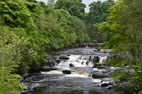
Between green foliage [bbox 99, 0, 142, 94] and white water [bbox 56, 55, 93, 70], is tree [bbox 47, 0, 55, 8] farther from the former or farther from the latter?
green foliage [bbox 99, 0, 142, 94]

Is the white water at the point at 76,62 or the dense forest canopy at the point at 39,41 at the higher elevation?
the dense forest canopy at the point at 39,41

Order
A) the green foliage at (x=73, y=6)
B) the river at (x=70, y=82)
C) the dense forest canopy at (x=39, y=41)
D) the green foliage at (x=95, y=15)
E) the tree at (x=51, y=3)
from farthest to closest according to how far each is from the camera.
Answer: the tree at (x=51, y=3), the green foliage at (x=73, y=6), the green foliage at (x=95, y=15), the river at (x=70, y=82), the dense forest canopy at (x=39, y=41)

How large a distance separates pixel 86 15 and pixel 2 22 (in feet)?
213

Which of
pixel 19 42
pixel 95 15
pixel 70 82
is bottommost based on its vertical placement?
pixel 70 82

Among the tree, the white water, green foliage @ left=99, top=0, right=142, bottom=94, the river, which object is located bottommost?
the river

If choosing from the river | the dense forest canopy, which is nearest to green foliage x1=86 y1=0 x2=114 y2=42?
the dense forest canopy


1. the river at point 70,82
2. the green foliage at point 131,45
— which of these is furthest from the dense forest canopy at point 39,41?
the river at point 70,82

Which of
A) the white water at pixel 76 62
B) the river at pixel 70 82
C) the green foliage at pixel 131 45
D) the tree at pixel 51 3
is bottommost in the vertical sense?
the river at pixel 70 82

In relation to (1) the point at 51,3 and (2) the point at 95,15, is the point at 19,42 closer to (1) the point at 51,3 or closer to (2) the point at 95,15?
(2) the point at 95,15

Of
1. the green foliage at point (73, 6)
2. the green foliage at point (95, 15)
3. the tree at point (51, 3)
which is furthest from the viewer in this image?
the tree at point (51, 3)

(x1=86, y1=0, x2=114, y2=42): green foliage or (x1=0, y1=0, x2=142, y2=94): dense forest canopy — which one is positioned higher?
(x1=86, y1=0, x2=114, y2=42): green foliage

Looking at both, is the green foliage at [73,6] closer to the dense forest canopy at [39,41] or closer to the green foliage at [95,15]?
the green foliage at [95,15]

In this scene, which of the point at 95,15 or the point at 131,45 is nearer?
the point at 131,45

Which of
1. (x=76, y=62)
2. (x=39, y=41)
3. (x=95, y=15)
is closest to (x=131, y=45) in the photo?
(x=39, y=41)
